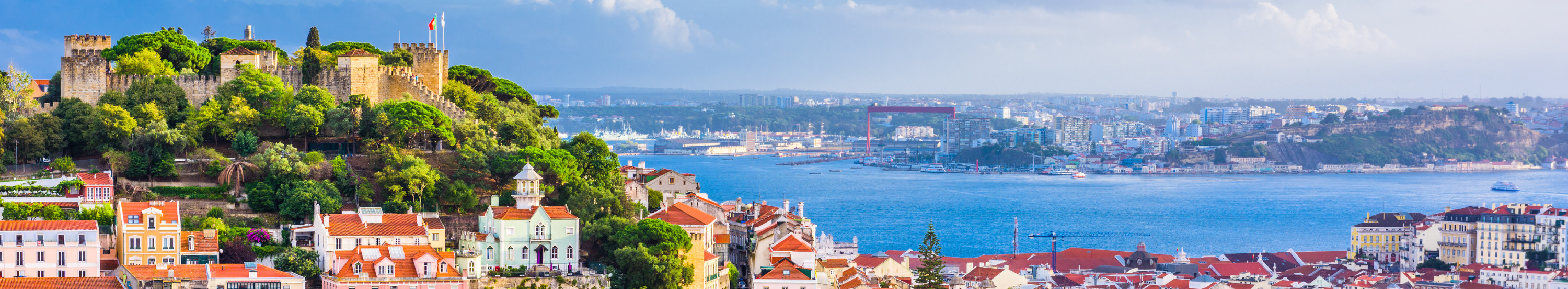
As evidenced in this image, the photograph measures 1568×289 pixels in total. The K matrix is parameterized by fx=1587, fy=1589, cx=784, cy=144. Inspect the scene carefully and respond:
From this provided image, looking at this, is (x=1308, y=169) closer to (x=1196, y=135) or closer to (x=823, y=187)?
(x=1196, y=135)

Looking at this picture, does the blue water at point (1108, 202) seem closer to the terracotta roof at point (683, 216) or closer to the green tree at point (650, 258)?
the terracotta roof at point (683, 216)

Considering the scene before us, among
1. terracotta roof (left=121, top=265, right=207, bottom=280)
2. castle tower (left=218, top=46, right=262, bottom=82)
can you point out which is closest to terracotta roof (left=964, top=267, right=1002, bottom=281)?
castle tower (left=218, top=46, right=262, bottom=82)

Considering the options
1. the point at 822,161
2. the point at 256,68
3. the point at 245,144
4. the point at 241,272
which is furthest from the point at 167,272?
the point at 822,161

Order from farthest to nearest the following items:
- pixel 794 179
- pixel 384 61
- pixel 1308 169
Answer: pixel 1308 169 → pixel 794 179 → pixel 384 61

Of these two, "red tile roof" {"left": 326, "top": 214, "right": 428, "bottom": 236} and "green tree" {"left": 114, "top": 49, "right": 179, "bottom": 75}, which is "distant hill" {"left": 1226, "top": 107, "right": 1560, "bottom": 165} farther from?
"red tile roof" {"left": 326, "top": 214, "right": 428, "bottom": 236}

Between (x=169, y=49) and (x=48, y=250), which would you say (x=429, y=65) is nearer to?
(x=169, y=49)

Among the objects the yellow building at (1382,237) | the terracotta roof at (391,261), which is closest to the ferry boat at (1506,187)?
the yellow building at (1382,237)

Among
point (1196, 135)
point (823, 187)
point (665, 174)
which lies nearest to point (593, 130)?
point (1196, 135)
